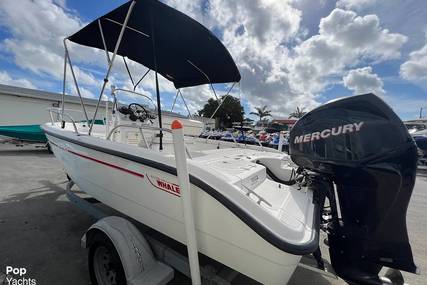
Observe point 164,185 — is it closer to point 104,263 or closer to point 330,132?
point 104,263

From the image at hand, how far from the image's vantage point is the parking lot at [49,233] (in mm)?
2361

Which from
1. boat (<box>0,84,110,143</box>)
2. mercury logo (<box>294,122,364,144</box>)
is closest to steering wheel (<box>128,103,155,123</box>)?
mercury logo (<box>294,122,364,144</box>)

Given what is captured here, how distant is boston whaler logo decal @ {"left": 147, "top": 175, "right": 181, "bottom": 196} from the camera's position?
1.66m

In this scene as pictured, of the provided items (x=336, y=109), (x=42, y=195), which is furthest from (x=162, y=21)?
(x=42, y=195)

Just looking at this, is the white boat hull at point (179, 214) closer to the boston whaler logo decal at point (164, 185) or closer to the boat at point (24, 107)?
the boston whaler logo decal at point (164, 185)

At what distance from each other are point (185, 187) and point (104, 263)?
1369 millimetres

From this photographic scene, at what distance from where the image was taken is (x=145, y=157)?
187 cm

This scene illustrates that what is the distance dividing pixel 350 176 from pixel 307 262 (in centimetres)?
97

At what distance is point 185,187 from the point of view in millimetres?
1383

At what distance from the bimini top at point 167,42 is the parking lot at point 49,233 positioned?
2.29m

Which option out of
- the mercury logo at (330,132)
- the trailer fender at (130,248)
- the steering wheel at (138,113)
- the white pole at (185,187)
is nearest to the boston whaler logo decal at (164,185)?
the white pole at (185,187)

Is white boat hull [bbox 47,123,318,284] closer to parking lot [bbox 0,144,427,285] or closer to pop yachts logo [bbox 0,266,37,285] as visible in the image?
parking lot [bbox 0,144,427,285]

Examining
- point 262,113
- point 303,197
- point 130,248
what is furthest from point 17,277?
point 262,113

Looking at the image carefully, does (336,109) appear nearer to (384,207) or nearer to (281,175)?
(384,207)
